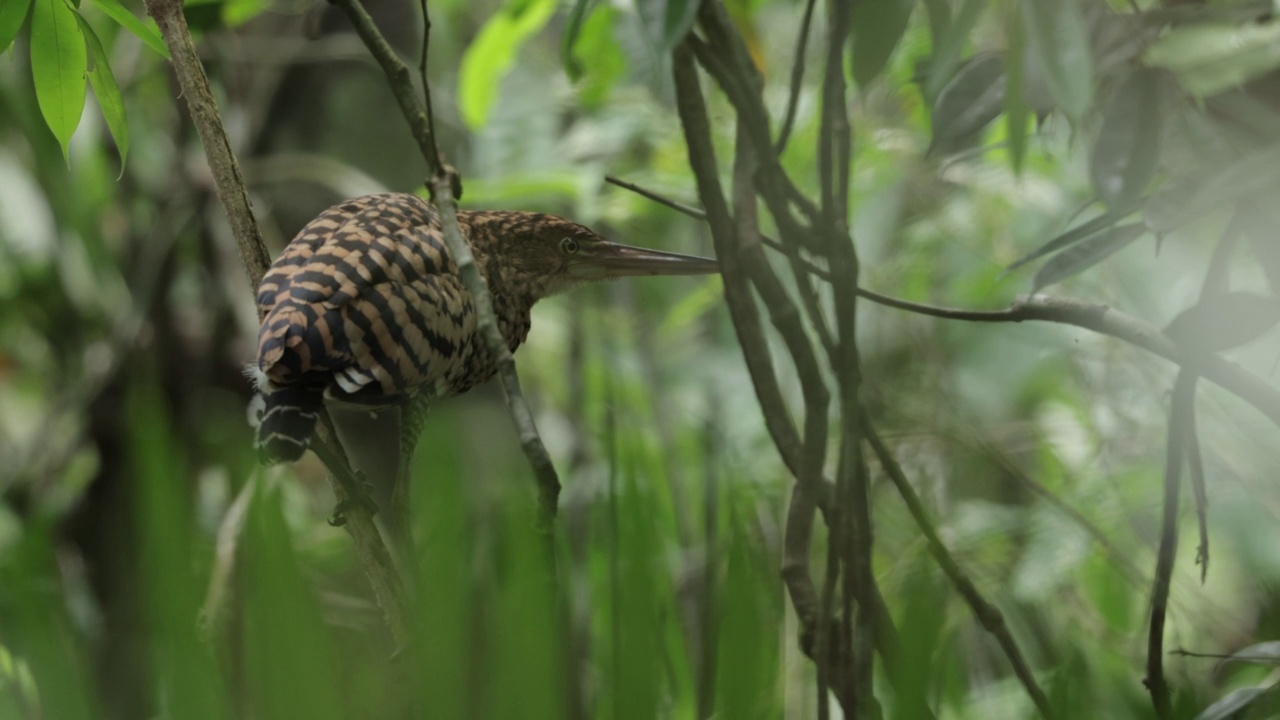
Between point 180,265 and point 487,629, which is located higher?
point 180,265

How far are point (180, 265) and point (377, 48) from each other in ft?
7.57

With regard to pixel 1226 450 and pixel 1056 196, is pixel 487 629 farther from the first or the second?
pixel 1056 196

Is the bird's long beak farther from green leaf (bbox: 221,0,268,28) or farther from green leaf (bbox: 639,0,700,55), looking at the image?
green leaf (bbox: 221,0,268,28)

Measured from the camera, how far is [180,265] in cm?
311

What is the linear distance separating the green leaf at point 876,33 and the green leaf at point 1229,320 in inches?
14.1

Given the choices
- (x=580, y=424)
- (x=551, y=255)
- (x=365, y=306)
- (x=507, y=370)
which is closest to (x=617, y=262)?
(x=551, y=255)

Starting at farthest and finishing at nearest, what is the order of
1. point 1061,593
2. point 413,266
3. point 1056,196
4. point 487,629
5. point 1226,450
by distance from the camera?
point 1056,196, point 1061,593, point 1226,450, point 413,266, point 487,629

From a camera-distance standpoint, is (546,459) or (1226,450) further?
(1226,450)

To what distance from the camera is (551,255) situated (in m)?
1.58

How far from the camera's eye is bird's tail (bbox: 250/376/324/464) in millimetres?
983

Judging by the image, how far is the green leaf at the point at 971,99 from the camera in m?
1.12

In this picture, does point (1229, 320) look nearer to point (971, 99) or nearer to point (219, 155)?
point (971, 99)

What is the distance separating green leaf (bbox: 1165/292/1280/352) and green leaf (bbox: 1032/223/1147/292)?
0.29 ft

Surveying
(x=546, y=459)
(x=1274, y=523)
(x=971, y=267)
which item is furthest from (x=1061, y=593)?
(x=546, y=459)
